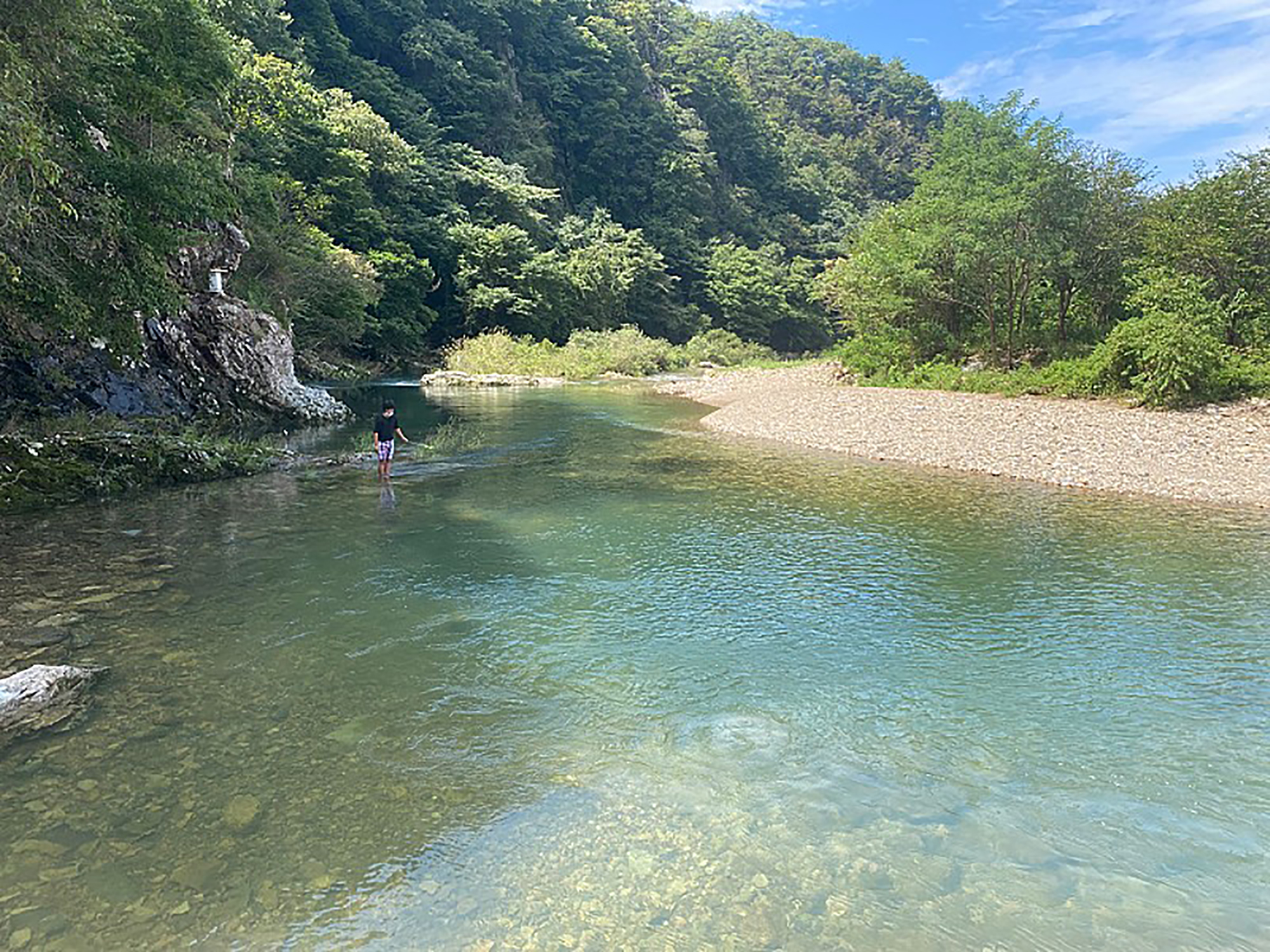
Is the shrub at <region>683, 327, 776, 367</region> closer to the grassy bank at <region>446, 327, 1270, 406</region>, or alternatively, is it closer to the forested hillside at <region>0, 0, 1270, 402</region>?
the forested hillside at <region>0, 0, 1270, 402</region>

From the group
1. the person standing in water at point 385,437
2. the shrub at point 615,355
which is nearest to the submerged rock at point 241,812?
the person standing in water at point 385,437

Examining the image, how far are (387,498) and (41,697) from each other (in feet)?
30.6

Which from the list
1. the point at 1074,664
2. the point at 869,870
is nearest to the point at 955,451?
the point at 1074,664

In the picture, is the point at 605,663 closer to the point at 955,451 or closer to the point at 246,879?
the point at 246,879

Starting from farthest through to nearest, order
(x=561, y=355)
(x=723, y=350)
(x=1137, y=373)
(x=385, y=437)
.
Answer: (x=723, y=350) → (x=561, y=355) → (x=1137, y=373) → (x=385, y=437)

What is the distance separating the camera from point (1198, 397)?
901 inches

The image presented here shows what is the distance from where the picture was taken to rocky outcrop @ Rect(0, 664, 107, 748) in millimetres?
6344

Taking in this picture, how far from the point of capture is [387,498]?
15.9m

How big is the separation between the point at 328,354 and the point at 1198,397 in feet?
147

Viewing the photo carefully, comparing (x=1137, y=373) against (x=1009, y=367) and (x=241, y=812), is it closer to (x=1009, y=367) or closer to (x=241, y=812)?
(x=1009, y=367)

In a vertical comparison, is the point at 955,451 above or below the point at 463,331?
below

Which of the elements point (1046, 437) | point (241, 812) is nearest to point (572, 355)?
point (1046, 437)

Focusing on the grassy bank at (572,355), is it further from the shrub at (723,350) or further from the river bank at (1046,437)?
the river bank at (1046,437)

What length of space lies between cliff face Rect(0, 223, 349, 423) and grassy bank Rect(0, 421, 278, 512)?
5.48ft
